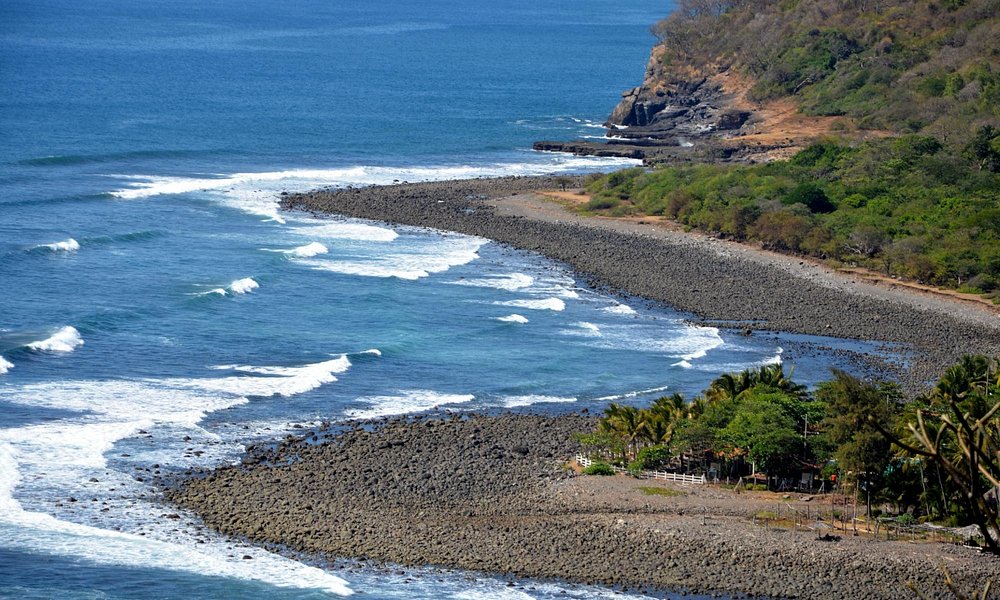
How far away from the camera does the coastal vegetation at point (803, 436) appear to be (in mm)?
35781

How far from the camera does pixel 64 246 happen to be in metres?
71.9

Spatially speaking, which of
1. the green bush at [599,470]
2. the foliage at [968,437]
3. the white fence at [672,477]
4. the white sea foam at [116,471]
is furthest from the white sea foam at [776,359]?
the white sea foam at [116,471]

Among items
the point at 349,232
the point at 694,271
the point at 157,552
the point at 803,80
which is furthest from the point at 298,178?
the point at 157,552

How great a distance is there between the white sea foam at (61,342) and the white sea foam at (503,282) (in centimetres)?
2047

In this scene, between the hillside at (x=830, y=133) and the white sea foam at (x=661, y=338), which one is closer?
the white sea foam at (x=661, y=338)

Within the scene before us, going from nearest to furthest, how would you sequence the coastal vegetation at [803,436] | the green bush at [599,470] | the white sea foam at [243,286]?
the coastal vegetation at [803,436] → the green bush at [599,470] → the white sea foam at [243,286]

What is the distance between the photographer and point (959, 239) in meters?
69.0

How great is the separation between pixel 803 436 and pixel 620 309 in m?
24.8

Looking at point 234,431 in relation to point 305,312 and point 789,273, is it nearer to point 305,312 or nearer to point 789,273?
point 305,312

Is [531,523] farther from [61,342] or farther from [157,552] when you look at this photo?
[61,342]

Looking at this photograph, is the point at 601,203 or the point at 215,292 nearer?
the point at 215,292

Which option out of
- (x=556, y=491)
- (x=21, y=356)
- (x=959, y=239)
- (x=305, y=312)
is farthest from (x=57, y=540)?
(x=959, y=239)

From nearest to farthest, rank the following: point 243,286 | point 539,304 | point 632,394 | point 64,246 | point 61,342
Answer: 1. point 632,394
2. point 61,342
3. point 539,304
4. point 243,286
5. point 64,246

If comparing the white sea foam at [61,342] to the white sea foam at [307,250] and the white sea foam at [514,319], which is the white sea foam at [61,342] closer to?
the white sea foam at [514,319]
